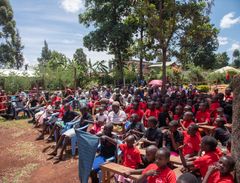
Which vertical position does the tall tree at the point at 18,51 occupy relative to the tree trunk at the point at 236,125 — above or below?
above

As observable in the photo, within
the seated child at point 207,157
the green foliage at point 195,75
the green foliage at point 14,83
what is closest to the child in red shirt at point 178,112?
the seated child at point 207,157

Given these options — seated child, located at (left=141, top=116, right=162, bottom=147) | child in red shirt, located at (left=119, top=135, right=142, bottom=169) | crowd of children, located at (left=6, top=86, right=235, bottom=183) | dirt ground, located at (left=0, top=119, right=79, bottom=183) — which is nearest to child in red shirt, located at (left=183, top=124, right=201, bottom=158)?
crowd of children, located at (left=6, top=86, right=235, bottom=183)

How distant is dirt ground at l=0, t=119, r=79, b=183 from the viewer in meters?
6.44

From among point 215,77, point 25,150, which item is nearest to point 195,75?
point 215,77

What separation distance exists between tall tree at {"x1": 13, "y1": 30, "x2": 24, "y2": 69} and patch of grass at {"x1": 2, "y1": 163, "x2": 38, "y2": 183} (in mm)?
33549

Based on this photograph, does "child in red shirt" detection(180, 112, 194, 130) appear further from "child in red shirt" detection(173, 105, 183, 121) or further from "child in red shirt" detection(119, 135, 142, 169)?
"child in red shirt" detection(119, 135, 142, 169)

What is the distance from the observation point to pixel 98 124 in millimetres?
7344

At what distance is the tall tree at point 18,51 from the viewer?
3784cm

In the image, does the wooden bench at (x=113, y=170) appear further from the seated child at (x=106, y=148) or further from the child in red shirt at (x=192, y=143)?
the child in red shirt at (x=192, y=143)

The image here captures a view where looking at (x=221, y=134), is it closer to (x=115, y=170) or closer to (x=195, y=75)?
(x=115, y=170)

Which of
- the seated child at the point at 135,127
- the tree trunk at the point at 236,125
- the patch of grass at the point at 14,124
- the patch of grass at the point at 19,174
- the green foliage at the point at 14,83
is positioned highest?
the green foliage at the point at 14,83

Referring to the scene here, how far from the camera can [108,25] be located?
23.7 meters

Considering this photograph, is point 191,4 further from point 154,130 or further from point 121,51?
point 121,51

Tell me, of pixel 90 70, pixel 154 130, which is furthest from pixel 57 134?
pixel 90 70
